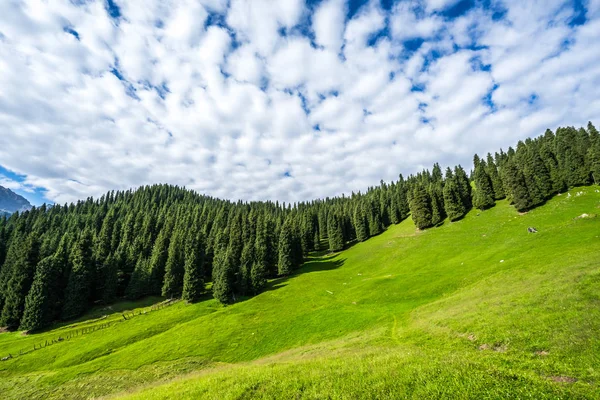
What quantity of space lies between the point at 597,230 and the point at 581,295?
3906 cm

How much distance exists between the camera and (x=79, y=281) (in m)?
80.8

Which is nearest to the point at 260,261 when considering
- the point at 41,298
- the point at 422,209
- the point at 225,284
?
the point at 225,284

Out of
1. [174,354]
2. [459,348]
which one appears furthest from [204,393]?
[174,354]

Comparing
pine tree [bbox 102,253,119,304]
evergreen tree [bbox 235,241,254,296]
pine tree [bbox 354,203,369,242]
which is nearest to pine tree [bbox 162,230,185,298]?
pine tree [bbox 102,253,119,304]

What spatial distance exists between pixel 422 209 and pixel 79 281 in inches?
4952

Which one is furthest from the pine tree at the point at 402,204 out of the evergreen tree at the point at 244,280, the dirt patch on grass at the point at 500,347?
the dirt patch on grass at the point at 500,347

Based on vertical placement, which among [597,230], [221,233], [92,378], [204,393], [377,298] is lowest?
[92,378]

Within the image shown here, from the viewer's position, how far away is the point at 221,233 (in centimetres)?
11556

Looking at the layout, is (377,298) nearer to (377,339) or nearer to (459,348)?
(377,339)

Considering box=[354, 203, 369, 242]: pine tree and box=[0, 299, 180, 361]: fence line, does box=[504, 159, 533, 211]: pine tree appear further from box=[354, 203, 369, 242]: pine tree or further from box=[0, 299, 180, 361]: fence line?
box=[0, 299, 180, 361]: fence line

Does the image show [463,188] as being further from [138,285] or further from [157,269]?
[138,285]

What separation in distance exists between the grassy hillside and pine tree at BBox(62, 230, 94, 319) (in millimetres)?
6845

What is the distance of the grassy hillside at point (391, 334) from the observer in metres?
12.9

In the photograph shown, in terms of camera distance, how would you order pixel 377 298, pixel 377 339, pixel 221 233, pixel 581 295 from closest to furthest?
1. pixel 581 295
2. pixel 377 339
3. pixel 377 298
4. pixel 221 233
